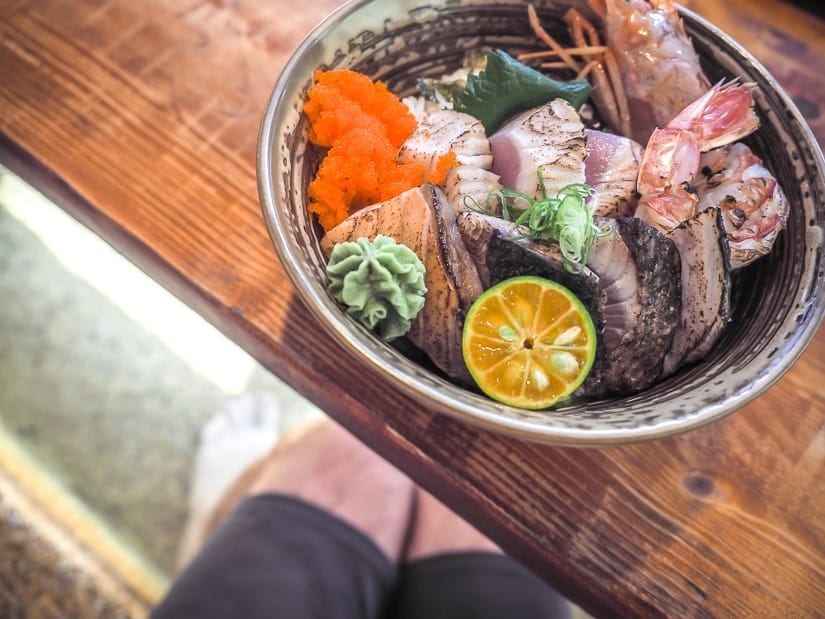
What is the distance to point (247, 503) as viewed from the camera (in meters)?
2.38

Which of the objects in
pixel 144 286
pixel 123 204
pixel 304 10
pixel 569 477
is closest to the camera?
pixel 569 477

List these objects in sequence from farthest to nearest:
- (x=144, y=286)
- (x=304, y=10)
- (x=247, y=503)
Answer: (x=144, y=286) < (x=247, y=503) < (x=304, y=10)

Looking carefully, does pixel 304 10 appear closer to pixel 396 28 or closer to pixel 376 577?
pixel 396 28

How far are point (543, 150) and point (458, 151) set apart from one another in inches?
6.6

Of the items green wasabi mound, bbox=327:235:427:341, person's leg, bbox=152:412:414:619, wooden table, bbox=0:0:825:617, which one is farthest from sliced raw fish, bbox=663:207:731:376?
person's leg, bbox=152:412:414:619

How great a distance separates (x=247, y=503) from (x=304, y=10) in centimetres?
165

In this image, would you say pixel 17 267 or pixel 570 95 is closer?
pixel 570 95

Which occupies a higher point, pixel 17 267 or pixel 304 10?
pixel 304 10

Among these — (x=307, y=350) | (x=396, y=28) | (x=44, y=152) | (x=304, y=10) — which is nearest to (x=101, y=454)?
(x=44, y=152)

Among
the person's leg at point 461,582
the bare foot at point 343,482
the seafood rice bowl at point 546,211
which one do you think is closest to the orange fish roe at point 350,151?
the seafood rice bowl at point 546,211

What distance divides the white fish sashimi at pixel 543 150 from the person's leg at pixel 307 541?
1.46m

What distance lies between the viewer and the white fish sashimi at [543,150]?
1.29m

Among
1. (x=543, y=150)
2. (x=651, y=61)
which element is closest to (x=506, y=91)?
(x=543, y=150)

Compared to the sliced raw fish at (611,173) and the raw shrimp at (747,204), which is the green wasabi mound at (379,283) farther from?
the raw shrimp at (747,204)
